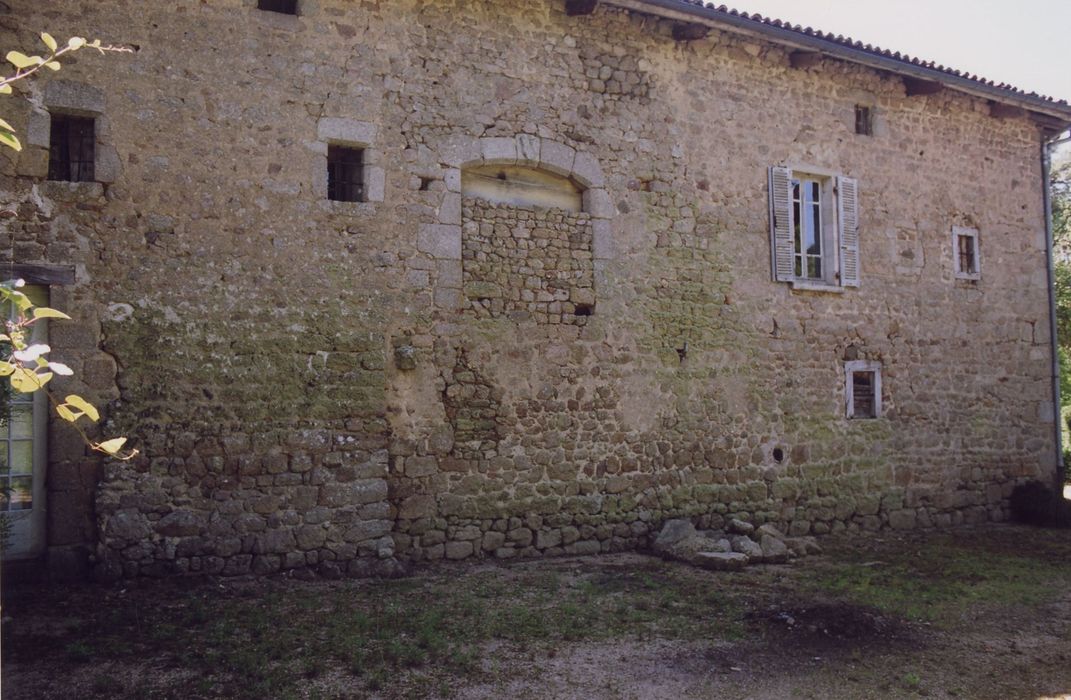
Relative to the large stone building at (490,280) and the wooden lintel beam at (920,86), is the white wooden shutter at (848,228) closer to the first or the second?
the large stone building at (490,280)

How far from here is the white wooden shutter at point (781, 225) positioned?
30.7 ft

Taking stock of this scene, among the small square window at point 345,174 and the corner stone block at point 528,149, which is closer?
the small square window at point 345,174

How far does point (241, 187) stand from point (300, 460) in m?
2.29

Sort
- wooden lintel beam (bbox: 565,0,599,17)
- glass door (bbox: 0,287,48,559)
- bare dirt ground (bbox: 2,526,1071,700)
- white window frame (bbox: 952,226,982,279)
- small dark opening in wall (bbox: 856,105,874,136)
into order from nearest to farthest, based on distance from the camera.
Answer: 1. bare dirt ground (bbox: 2,526,1071,700)
2. glass door (bbox: 0,287,48,559)
3. wooden lintel beam (bbox: 565,0,599,17)
4. small dark opening in wall (bbox: 856,105,874,136)
5. white window frame (bbox: 952,226,982,279)

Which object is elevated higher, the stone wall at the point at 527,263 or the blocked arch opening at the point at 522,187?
the blocked arch opening at the point at 522,187

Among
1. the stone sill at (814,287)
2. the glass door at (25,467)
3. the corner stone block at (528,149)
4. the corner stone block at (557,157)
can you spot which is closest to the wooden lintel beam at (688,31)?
the corner stone block at (557,157)

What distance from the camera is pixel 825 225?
9859 mm

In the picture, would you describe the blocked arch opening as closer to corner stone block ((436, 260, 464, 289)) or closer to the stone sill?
corner stone block ((436, 260, 464, 289))

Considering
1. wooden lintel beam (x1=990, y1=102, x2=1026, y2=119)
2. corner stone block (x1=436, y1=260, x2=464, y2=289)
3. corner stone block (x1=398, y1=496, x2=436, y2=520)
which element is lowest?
corner stone block (x1=398, y1=496, x2=436, y2=520)

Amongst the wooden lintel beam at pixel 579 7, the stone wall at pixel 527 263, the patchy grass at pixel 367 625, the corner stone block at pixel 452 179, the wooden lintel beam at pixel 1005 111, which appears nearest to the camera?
the patchy grass at pixel 367 625

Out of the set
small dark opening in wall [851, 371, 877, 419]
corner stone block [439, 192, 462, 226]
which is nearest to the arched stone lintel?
corner stone block [439, 192, 462, 226]

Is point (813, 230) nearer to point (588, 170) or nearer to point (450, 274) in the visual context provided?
point (588, 170)

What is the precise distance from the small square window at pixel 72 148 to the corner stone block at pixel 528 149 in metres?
3.60

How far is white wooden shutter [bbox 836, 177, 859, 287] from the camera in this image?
9766mm
